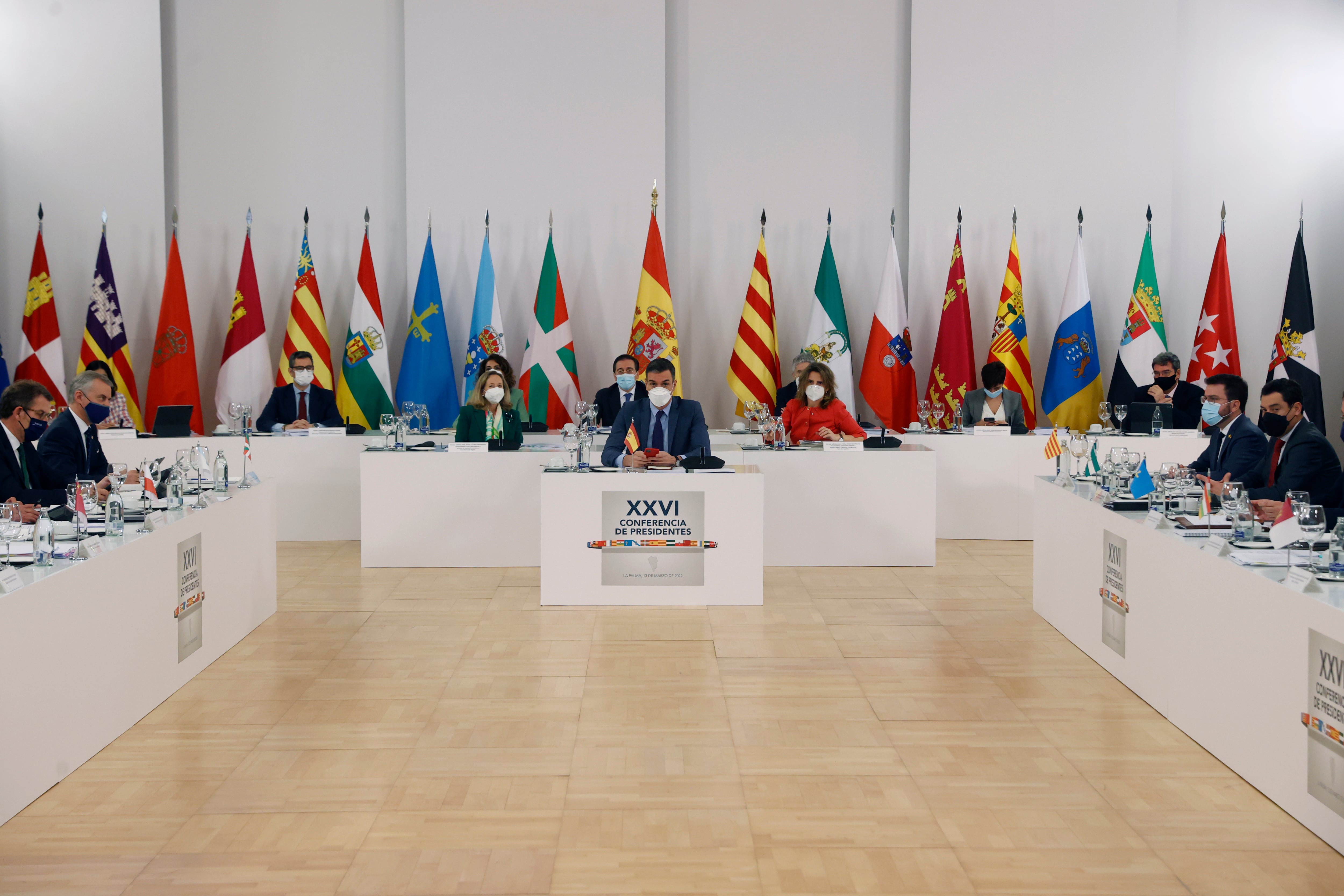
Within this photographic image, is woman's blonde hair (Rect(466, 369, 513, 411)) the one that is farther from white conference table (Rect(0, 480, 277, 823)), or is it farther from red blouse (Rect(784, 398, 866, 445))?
white conference table (Rect(0, 480, 277, 823))

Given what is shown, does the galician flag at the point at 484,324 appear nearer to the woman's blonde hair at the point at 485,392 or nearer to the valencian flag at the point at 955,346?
the woman's blonde hair at the point at 485,392

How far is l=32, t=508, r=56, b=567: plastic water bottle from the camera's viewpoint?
11.6ft

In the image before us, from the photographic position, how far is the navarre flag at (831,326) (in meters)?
9.50

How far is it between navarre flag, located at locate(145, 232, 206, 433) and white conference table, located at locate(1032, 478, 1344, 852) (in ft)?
24.8

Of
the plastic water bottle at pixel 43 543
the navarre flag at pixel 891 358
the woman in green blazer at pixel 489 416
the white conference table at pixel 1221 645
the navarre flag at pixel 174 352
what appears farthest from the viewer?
the navarre flag at pixel 891 358

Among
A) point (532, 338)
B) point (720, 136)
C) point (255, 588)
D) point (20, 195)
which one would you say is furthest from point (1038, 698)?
point (20, 195)

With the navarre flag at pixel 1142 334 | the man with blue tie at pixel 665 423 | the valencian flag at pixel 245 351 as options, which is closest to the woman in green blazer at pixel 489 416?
the man with blue tie at pixel 665 423

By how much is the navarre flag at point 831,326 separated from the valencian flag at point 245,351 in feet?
16.5

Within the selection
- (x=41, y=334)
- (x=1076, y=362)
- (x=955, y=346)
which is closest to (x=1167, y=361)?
(x=1076, y=362)

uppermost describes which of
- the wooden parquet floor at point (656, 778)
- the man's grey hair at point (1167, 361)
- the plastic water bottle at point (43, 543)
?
the man's grey hair at point (1167, 361)

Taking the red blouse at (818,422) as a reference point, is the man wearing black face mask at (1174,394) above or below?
above

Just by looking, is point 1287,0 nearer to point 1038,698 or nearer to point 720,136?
point 720,136

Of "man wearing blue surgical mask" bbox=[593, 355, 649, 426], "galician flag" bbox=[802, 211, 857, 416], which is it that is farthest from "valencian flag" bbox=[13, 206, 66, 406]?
"galician flag" bbox=[802, 211, 857, 416]

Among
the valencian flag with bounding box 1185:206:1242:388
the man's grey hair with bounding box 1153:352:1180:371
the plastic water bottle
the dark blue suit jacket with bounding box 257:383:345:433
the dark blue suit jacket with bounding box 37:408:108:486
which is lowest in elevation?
the plastic water bottle
